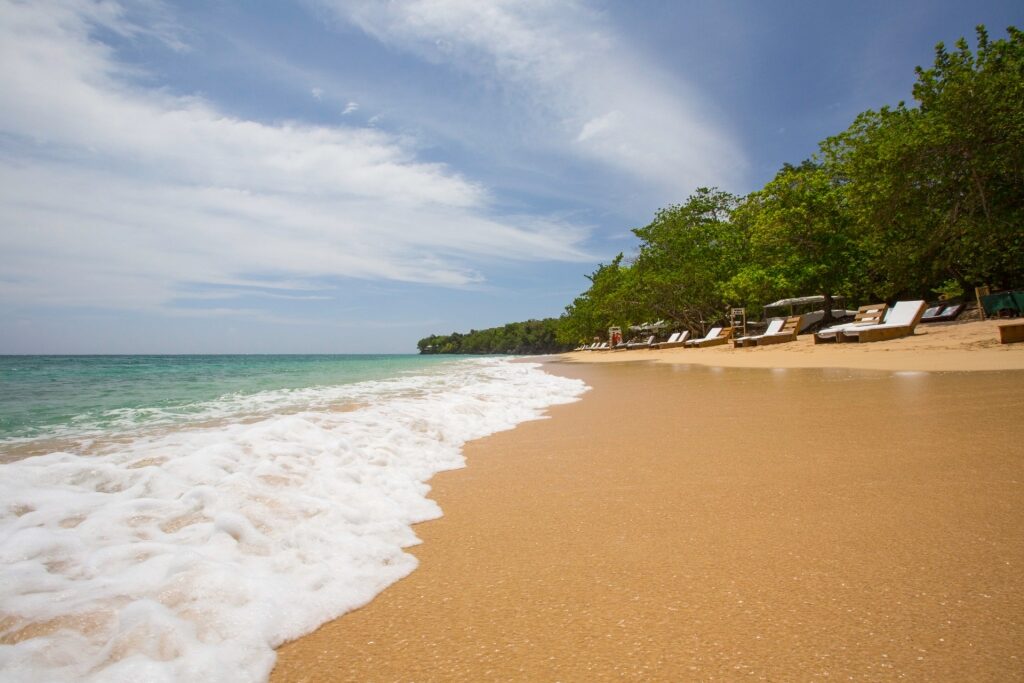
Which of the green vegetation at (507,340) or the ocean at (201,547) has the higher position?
the green vegetation at (507,340)

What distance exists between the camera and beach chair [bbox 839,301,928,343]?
13.8 meters

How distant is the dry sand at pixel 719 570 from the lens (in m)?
1.24

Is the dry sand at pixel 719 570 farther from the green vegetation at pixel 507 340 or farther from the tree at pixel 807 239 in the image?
the green vegetation at pixel 507 340

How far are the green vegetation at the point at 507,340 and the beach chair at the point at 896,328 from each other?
311 ft

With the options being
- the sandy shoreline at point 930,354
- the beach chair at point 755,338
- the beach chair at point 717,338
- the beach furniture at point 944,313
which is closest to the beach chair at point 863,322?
the sandy shoreline at point 930,354

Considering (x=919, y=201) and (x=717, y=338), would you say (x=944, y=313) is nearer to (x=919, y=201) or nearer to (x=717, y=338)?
(x=919, y=201)

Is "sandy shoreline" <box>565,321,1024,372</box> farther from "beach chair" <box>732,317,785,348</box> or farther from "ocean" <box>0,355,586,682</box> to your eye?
"ocean" <box>0,355,586,682</box>

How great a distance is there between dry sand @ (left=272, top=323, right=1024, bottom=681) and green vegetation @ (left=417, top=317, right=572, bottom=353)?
4197 inches

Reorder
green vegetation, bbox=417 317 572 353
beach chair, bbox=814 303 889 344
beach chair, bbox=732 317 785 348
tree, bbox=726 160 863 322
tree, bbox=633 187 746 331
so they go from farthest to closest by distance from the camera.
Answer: green vegetation, bbox=417 317 572 353 < tree, bbox=633 187 746 331 < tree, bbox=726 160 863 322 < beach chair, bbox=732 317 785 348 < beach chair, bbox=814 303 889 344

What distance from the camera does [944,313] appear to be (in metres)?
21.0

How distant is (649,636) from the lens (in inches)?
52.9

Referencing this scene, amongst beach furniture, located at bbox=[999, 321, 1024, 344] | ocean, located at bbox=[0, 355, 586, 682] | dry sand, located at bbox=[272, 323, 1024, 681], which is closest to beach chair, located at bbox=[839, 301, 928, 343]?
beach furniture, located at bbox=[999, 321, 1024, 344]

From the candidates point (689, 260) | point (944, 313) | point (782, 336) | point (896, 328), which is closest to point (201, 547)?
point (896, 328)

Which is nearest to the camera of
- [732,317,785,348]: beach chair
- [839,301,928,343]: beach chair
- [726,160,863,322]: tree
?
[839,301,928,343]: beach chair
